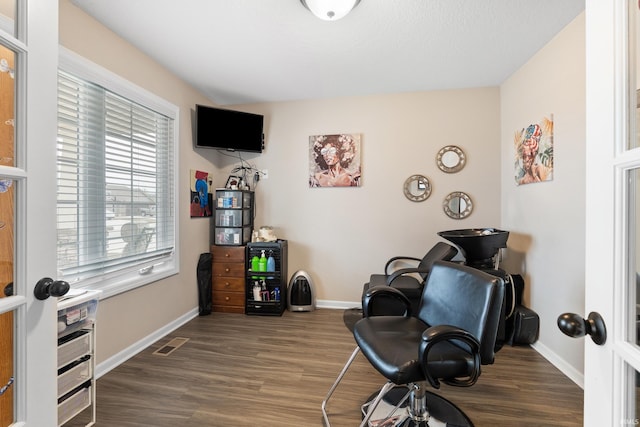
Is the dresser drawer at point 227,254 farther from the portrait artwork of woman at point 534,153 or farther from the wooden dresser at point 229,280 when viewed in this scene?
the portrait artwork of woman at point 534,153

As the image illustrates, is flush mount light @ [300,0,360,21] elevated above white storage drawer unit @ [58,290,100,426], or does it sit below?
above

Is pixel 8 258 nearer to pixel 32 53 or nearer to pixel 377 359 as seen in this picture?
pixel 32 53

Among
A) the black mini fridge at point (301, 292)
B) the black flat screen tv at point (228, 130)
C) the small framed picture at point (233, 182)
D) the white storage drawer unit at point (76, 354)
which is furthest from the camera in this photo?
the small framed picture at point (233, 182)

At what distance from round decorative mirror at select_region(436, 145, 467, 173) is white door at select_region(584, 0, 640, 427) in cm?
266

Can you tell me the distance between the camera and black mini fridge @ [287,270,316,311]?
3346mm

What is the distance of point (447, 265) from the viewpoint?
1694mm

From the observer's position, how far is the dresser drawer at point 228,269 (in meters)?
3.26

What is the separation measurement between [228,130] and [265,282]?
1.86 m

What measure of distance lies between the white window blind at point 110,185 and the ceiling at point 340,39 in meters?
0.61

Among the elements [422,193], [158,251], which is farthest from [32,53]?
[422,193]

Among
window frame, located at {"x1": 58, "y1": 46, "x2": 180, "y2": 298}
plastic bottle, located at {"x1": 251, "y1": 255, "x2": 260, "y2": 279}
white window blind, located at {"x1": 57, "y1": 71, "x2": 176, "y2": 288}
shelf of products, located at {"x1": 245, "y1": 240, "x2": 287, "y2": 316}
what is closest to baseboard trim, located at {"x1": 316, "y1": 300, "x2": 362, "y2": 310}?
shelf of products, located at {"x1": 245, "y1": 240, "x2": 287, "y2": 316}

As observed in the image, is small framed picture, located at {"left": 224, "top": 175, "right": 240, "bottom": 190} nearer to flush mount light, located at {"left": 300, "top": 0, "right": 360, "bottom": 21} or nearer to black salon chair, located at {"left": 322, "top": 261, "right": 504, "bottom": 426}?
flush mount light, located at {"left": 300, "top": 0, "right": 360, "bottom": 21}

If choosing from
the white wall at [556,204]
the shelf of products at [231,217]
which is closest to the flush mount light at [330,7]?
the white wall at [556,204]

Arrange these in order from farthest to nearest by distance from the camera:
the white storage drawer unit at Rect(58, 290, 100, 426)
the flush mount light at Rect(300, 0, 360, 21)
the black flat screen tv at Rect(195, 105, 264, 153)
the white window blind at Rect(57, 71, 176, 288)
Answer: the black flat screen tv at Rect(195, 105, 264, 153)
the white window blind at Rect(57, 71, 176, 288)
the flush mount light at Rect(300, 0, 360, 21)
the white storage drawer unit at Rect(58, 290, 100, 426)
